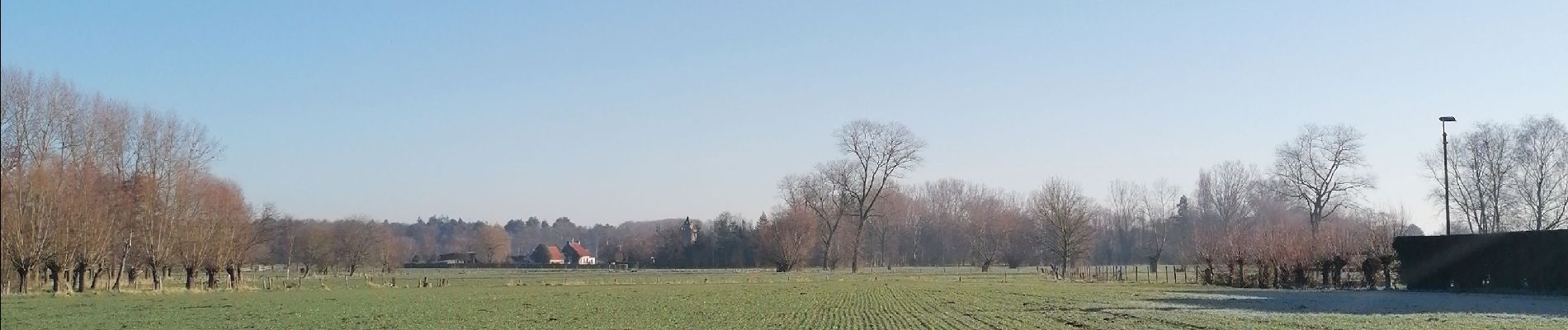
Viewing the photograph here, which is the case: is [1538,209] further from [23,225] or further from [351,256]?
[351,256]

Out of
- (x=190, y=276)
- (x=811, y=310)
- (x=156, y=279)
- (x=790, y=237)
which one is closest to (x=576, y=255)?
(x=790, y=237)

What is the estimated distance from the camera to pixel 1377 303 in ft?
105

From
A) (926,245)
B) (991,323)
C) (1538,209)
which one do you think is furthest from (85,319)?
(926,245)

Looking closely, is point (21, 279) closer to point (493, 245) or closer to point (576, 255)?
point (493, 245)

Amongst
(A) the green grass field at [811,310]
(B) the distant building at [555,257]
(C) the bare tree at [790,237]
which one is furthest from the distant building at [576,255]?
(A) the green grass field at [811,310]

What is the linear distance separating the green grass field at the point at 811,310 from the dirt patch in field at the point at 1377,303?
6cm

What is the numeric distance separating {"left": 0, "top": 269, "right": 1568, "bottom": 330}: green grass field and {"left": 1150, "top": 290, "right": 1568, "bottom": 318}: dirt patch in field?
0.19ft

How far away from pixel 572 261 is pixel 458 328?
444ft

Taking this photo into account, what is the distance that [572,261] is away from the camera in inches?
6176

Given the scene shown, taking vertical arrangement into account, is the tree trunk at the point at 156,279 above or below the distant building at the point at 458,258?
above

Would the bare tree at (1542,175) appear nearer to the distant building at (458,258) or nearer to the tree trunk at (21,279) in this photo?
the tree trunk at (21,279)

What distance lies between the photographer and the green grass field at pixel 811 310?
23.8 m

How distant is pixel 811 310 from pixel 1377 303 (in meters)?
17.2

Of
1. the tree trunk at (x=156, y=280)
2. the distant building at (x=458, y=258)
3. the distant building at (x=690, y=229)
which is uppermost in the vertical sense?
the distant building at (x=690, y=229)
